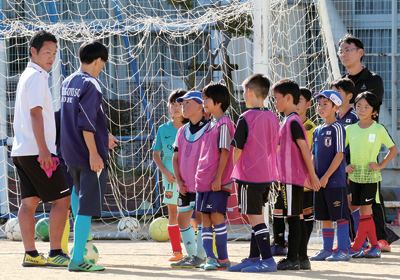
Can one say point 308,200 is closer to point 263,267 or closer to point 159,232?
point 263,267

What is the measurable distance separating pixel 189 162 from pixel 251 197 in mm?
636

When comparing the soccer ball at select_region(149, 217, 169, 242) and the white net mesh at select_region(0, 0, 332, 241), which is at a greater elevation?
the white net mesh at select_region(0, 0, 332, 241)

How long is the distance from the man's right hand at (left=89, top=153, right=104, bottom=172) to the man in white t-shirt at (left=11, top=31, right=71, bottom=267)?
0.36 metres

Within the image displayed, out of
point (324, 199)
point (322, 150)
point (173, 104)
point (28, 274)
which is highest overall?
point (173, 104)

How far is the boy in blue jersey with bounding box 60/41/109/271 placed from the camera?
→ 3.48m

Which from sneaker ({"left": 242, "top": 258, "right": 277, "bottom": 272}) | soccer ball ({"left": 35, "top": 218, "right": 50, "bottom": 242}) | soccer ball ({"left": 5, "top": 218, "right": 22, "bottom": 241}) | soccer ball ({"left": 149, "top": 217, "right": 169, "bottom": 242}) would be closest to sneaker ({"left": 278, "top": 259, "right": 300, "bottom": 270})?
sneaker ({"left": 242, "top": 258, "right": 277, "bottom": 272})

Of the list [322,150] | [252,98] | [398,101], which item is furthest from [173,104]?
[398,101]

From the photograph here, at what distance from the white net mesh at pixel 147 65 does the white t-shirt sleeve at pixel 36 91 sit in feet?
10.5

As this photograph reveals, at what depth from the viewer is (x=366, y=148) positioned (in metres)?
4.64

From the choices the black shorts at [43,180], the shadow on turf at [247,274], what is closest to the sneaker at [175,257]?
the shadow on turf at [247,274]

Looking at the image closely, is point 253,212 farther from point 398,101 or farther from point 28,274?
point 398,101

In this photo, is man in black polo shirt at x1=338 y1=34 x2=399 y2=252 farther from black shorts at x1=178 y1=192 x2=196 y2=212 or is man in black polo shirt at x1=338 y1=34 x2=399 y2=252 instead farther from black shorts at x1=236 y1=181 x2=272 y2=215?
black shorts at x1=178 y1=192 x2=196 y2=212

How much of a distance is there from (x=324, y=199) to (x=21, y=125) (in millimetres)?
2463

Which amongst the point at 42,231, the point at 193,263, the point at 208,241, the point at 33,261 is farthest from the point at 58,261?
the point at 42,231
